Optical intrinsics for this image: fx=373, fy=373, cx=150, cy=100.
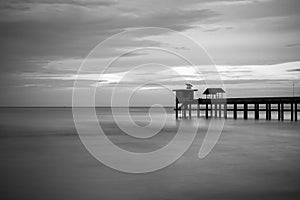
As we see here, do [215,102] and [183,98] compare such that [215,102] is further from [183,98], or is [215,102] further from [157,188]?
[157,188]

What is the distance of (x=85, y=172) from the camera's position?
9977 millimetres

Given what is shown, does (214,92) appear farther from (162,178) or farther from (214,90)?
(162,178)

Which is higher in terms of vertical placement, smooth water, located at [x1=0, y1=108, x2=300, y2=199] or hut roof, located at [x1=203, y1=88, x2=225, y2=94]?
hut roof, located at [x1=203, y1=88, x2=225, y2=94]

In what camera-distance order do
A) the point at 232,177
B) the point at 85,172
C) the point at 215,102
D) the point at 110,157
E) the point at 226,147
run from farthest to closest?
the point at 215,102 < the point at 226,147 < the point at 110,157 < the point at 85,172 < the point at 232,177

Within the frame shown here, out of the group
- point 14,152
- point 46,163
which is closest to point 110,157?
point 46,163

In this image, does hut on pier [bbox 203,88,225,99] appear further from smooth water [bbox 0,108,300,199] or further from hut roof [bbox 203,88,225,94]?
smooth water [bbox 0,108,300,199]

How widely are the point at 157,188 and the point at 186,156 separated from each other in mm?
4991

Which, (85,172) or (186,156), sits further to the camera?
(186,156)

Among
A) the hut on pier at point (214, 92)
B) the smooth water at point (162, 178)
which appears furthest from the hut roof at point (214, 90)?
the smooth water at point (162, 178)

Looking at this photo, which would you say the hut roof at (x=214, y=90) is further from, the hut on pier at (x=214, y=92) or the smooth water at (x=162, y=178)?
the smooth water at (x=162, y=178)

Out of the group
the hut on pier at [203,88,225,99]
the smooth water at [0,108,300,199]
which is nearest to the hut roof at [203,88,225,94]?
the hut on pier at [203,88,225,99]

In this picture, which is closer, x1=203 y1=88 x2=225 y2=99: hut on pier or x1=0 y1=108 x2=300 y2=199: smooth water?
x1=0 y1=108 x2=300 y2=199: smooth water

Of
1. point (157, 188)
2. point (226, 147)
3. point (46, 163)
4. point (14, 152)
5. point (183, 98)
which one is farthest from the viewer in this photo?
point (183, 98)

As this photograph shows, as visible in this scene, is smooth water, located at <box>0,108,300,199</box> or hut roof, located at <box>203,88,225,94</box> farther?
hut roof, located at <box>203,88,225,94</box>
